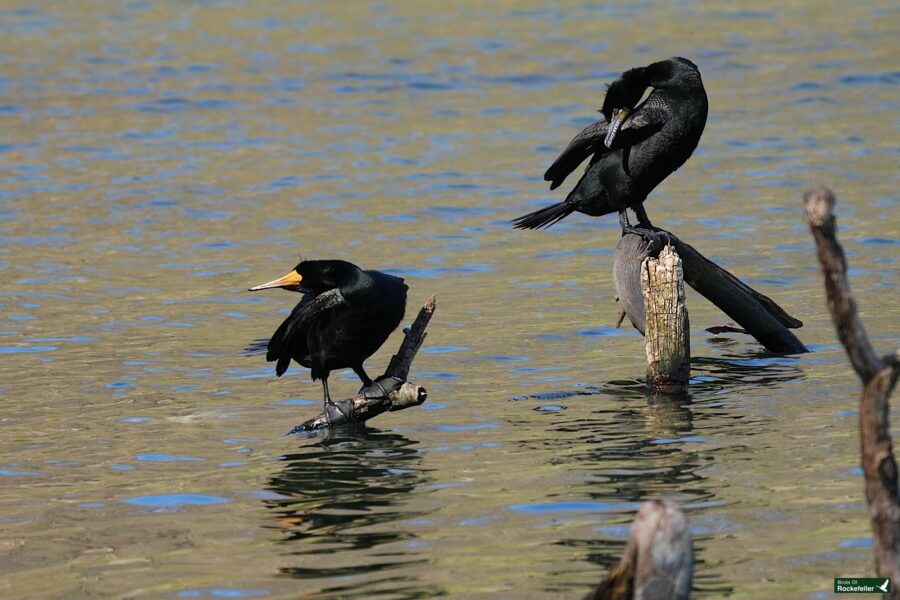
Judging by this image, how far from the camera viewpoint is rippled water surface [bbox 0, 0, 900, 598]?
20.9 ft

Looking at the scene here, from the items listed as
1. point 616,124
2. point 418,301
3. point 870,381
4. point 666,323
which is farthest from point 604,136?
point 870,381

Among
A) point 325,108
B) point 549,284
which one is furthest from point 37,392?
point 325,108

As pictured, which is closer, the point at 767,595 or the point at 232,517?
the point at 767,595

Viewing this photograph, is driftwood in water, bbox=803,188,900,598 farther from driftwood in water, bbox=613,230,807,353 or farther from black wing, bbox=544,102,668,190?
black wing, bbox=544,102,668,190

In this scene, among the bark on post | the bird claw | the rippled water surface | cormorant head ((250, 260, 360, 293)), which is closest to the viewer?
the rippled water surface

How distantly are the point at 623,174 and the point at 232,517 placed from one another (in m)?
3.60

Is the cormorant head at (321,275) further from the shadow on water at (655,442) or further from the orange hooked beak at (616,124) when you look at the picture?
the orange hooked beak at (616,124)

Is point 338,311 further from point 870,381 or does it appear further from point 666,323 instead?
point 870,381

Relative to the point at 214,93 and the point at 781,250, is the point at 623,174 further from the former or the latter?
the point at 214,93

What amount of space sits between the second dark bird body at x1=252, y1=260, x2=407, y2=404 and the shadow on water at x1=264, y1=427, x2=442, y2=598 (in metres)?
0.46

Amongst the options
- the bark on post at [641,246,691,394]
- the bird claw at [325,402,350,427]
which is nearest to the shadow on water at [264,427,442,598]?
the bird claw at [325,402,350,427]

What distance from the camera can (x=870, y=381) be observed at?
4320 mm

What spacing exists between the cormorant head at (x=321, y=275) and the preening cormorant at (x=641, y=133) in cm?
→ 213

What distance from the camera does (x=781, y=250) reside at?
14.1m
